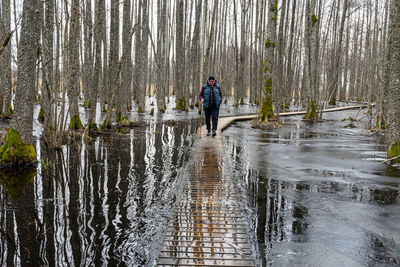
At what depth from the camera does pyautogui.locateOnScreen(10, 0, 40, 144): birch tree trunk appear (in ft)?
21.4

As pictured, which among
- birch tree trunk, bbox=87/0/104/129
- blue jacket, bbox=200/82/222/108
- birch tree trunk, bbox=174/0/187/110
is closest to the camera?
blue jacket, bbox=200/82/222/108

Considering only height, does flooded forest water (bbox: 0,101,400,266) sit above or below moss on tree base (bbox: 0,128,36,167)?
below

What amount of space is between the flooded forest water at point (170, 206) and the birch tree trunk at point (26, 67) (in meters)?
1.04

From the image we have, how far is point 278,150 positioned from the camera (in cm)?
921

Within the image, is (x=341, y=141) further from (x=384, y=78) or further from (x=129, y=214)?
(x=129, y=214)

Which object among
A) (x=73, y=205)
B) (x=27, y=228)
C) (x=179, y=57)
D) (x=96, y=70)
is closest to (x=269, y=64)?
(x=96, y=70)

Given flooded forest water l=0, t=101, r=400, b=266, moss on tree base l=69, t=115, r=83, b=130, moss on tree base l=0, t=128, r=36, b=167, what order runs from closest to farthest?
1. flooded forest water l=0, t=101, r=400, b=266
2. moss on tree base l=0, t=128, r=36, b=167
3. moss on tree base l=69, t=115, r=83, b=130

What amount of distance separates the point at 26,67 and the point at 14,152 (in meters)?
1.71

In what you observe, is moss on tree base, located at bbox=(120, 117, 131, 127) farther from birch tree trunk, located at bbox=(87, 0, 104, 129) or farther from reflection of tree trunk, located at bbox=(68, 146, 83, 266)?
reflection of tree trunk, located at bbox=(68, 146, 83, 266)

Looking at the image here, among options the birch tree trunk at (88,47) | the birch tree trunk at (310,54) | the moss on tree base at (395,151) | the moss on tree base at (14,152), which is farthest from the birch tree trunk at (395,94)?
the birch tree trunk at (310,54)

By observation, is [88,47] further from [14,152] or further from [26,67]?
[14,152]

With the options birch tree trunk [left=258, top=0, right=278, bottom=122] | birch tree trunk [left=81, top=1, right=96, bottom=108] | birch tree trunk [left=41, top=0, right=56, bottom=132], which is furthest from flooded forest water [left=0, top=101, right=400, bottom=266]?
birch tree trunk [left=258, top=0, right=278, bottom=122]

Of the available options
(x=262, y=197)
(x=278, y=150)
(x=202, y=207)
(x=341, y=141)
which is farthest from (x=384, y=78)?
(x=202, y=207)

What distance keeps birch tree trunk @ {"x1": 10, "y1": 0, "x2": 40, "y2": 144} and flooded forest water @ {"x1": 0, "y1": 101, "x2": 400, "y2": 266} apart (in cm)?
104
